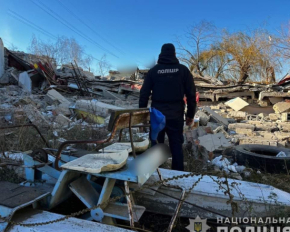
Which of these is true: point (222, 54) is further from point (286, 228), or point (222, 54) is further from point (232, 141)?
point (286, 228)

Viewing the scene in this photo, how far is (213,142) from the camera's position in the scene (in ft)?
17.5

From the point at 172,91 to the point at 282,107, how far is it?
320 inches

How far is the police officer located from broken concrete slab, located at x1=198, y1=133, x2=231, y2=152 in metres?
1.73

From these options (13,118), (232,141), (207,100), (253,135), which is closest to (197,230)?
(232,141)

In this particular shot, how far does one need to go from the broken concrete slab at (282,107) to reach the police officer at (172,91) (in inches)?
306

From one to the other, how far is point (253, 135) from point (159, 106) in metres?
3.96

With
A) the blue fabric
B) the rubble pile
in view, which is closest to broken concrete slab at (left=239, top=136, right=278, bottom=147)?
the rubble pile

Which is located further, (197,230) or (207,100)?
(207,100)

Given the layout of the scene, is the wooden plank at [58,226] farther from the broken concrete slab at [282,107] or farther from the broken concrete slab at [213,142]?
the broken concrete slab at [282,107]

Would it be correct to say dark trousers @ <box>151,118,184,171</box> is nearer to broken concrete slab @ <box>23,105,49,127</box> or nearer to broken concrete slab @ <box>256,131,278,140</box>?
broken concrete slab @ <box>256,131,278,140</box>

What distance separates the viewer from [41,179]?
2855 millimetres

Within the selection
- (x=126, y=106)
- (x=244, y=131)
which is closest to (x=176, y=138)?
(x=244, y=131)

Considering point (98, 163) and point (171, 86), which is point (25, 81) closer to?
point (171, 86)

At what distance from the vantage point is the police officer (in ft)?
11.7
